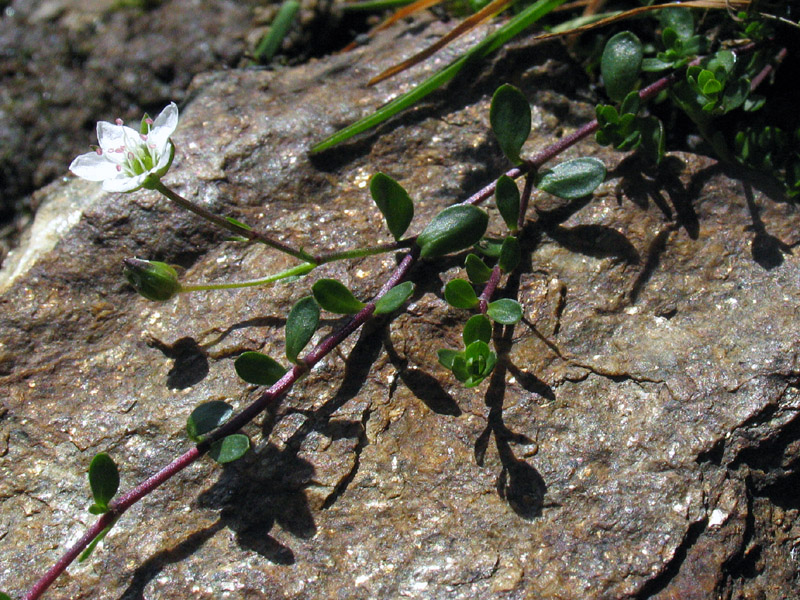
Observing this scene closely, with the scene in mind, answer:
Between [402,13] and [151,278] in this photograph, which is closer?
[151,278]

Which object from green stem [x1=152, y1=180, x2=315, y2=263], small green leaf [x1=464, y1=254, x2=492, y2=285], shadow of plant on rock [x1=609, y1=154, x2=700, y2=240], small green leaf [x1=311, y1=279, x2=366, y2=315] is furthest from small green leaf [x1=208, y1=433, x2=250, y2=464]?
shadow of plant on rock [x1=609, y1=154, x2=700, y2=240]

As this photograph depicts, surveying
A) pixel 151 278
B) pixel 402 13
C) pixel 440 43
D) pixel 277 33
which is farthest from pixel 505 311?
pixel 277 33

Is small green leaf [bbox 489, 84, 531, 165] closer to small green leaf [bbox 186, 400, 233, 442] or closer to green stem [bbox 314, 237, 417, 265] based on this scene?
green stem [bbox 314, 237, 417, 265]

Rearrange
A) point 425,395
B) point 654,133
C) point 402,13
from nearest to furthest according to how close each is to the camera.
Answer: point 425,395, point 654,133, point 402,13

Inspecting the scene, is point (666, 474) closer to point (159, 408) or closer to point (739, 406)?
point (739, 406)

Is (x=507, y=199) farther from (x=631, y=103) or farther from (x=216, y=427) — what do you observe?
(x=216, y=427)
